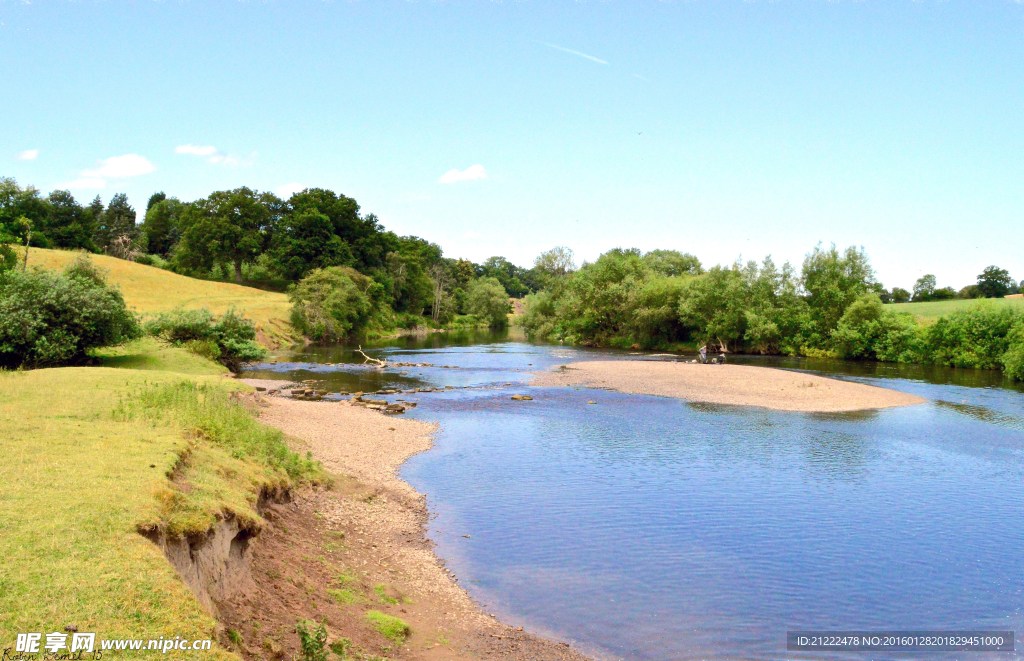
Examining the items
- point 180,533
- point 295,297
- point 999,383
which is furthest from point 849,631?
point 295,297

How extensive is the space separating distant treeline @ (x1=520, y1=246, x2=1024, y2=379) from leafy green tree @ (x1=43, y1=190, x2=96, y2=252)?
71.0 meters

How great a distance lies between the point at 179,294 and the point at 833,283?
79748mm

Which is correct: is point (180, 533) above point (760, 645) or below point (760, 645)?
above

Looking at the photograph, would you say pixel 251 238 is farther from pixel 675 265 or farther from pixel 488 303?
pixel 675 265

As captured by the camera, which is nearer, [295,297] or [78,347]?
[78,347]

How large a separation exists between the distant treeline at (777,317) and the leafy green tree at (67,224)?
71.0 metres

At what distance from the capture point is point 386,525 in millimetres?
16656

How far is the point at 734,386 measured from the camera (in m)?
45.5

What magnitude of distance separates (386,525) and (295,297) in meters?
73.1

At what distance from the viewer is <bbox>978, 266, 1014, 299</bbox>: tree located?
127500 millimetres

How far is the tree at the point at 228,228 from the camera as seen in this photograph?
110 metres

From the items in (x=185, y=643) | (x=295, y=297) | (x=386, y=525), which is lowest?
(x=386, y=525)

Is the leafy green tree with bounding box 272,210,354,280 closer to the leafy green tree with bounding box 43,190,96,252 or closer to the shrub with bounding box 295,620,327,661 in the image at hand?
the leafy green tree with bounding box 43,190,96,252

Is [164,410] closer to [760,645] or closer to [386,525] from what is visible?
[386,525]
